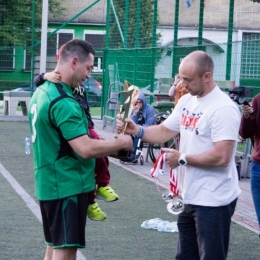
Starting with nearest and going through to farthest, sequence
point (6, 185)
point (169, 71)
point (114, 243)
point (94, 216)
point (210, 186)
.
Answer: point (210, 186) < point (94, 216) < point (114, 243) < point (6, 185) < point (169, 71)

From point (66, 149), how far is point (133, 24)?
1717 centimetres

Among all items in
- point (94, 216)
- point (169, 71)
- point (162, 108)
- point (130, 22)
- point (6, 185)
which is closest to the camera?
point (94, 216)

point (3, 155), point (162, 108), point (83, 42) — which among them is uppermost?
point (83, 42)

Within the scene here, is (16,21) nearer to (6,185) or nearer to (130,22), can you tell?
(130,22)

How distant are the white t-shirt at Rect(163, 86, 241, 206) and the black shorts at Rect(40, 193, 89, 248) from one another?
0.72 meters

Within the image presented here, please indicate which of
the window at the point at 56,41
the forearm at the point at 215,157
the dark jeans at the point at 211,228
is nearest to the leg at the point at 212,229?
the dark jeans at the point at 211,228

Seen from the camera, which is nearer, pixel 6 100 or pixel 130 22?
pixel 130 22

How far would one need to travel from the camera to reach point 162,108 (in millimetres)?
15812

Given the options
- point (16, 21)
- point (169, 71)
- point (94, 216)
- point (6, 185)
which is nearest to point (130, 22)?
point (169, 71)

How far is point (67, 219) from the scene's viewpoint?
5.12m

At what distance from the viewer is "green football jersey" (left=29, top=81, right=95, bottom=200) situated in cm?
496

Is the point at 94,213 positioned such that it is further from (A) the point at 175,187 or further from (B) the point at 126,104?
(B) the point at 126,104

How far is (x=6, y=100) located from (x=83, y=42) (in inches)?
902

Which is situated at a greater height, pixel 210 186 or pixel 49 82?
pixel 49 82
